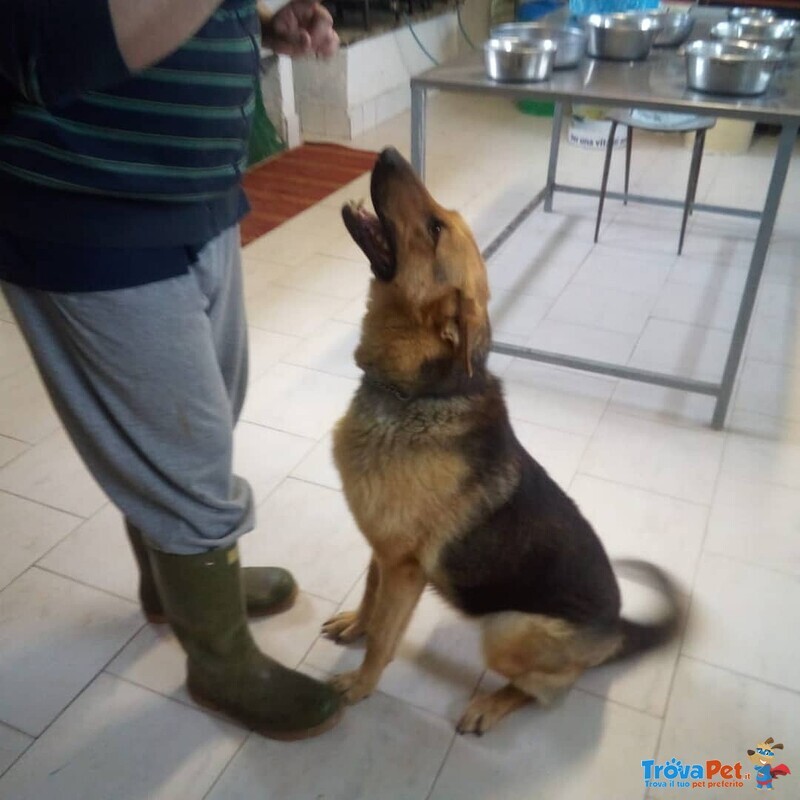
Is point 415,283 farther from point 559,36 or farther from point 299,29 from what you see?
point 559,36

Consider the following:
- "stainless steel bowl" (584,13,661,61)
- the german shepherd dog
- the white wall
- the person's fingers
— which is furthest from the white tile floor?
the white wall

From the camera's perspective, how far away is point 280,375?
2615 millimetres

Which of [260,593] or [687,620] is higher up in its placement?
[260,593]

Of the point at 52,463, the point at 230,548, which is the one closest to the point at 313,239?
the point at 52,463

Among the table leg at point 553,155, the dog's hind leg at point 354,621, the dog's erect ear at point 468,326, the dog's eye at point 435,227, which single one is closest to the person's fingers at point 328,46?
the dog's eye at point 435,227

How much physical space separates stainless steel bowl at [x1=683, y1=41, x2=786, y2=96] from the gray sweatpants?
5.35 feet

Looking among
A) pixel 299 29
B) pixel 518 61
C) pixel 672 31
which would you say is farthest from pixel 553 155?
pixel 299 29

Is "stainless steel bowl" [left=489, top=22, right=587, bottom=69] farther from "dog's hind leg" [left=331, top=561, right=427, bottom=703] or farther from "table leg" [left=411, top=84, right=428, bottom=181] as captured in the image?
"dog's hind leg" [left=331, top=561, right=427, bottom=703]

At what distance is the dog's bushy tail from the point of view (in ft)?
5.17

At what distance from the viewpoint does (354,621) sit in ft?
5.46

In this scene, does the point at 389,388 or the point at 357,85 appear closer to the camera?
the point at 389,388

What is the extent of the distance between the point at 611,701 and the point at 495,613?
369 millimetres

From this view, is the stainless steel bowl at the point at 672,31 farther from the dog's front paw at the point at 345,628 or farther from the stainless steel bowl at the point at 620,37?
the dog's front paw at the point at 345,628

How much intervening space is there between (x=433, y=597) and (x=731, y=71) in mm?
Result: 1676
